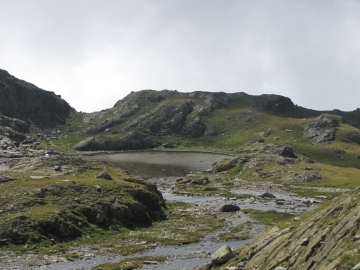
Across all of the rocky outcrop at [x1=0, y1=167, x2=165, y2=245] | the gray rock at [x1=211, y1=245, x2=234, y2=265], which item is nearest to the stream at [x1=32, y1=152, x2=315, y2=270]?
the gray rock at [x1=211, y1=245, x2=234, y2=265]

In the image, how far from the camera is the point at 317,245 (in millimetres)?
24000

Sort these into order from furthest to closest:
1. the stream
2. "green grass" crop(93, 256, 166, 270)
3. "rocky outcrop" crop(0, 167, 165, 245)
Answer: "rocky outcrop" crop(0, 167, 165, 245)
the stream
"green grass" crop(93, 256, 166, 270)

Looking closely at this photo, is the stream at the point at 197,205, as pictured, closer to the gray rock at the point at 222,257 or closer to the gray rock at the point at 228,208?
the gray rock at the point at 228,208

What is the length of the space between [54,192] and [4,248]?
17.1 m

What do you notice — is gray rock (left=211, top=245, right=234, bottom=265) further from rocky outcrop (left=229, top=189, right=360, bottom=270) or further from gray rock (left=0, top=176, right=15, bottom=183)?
gray rock (left=0, top=176, right=15, bottom=183)

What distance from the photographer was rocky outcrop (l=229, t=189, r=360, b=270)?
20486mm

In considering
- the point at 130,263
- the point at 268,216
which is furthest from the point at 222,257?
the point at 268,216

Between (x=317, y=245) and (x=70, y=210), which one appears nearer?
(x=317, y=245)

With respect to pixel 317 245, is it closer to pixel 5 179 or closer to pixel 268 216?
pixel 268 216

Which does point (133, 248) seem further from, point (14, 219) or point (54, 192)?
point (54, 192)

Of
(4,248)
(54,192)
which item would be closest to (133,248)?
(4,248)

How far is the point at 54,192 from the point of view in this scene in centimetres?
5847

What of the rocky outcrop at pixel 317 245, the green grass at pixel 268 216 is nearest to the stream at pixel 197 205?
the green grass at pixel 268 216

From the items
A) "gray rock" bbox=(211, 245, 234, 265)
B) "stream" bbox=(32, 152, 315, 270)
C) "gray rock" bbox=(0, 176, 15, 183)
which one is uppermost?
"gray rock" bbox=(0, 176, 15, 183)
